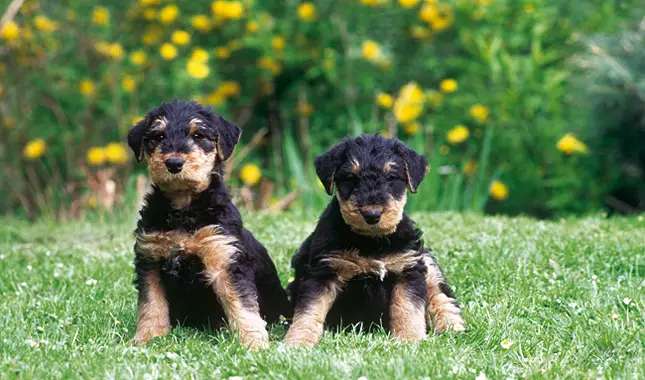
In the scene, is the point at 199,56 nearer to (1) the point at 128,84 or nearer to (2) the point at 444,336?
(1) the point at 128,84

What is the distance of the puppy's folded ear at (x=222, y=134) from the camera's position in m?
5.27

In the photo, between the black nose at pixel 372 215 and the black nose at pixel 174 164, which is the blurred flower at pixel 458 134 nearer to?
the black nose at pixel 372 215

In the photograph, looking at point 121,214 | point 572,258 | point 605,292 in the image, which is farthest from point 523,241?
point 121,214

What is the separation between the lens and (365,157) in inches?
203

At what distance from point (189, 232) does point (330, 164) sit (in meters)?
0.94

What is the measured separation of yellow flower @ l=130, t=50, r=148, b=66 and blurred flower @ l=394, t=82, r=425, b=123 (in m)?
3.30

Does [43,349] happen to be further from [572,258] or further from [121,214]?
[121,214]

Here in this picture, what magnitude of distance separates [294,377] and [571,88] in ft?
24.5

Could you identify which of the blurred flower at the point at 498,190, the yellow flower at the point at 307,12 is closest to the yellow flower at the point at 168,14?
the yellow flower at the point at 307,12

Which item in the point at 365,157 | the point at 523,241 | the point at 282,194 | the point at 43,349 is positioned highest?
the point at 365,157

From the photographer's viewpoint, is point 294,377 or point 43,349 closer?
point 294,377

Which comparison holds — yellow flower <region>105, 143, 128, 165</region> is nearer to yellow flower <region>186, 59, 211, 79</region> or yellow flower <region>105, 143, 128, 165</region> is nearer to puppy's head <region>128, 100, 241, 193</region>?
yellow flower <region>186, 59, 211, 79</region>

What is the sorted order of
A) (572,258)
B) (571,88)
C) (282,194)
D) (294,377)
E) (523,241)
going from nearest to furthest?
(294,377), (572,258), (523,241), (571,88), (282,194)

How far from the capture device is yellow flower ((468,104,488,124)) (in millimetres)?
10734
